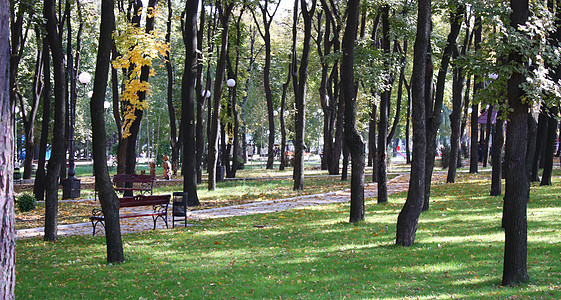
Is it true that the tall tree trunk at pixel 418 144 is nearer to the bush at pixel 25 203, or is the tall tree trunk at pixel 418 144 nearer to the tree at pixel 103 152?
the tree at pixel 103 152

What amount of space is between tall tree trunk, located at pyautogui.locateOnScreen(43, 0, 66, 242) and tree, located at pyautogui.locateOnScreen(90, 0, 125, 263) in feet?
5.91

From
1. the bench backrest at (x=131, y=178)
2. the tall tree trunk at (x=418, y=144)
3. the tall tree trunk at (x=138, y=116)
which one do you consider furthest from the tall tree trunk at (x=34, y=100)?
the tall tree trunk at (x=418, y=144)

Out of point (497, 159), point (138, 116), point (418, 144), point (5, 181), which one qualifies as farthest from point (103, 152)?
point (497, 159)

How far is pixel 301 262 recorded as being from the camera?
27.6 feet

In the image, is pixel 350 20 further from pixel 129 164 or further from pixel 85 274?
pixel 129 164

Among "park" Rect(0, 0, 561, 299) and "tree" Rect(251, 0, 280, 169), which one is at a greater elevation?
"tree" Rect(251, 0, 280, 169)

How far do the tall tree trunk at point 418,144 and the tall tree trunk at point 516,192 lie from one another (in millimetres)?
2612

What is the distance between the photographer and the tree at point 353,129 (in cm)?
1239

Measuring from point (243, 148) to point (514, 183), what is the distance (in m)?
46.3

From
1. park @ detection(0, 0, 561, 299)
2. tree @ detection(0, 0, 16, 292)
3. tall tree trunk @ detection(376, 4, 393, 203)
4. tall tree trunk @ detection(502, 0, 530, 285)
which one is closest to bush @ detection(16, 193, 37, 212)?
park @ detection(0, 0, 561, 299)

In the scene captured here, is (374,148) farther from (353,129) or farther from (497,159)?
(353,129)

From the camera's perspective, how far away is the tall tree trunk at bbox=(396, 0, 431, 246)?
9508 millimetres

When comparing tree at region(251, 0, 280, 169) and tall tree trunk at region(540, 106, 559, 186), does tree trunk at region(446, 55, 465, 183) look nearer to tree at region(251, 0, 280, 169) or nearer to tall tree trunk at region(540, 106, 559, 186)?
tall tree trunk at region(540, 106, 559, 186)

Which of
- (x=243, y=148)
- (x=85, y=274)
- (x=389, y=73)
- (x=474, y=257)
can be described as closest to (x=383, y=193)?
(x=389, y=73)
